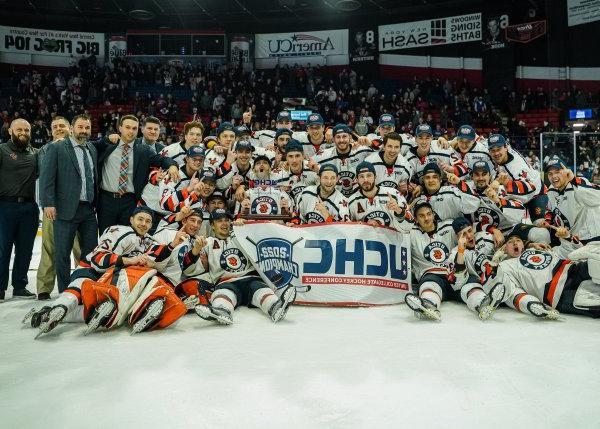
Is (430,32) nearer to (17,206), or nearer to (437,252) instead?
(437,252)

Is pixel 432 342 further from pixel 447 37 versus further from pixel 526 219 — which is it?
pixel 447 37

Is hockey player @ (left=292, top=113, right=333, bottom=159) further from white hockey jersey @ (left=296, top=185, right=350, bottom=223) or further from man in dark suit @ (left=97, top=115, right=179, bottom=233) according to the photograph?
man in dark suit @ (left=97, top=115, right=179, bottom=233)

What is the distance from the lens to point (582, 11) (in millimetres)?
19109

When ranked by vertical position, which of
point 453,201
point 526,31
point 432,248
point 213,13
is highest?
point 213,13

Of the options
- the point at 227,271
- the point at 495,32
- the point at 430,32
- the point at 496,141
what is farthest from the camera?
the point at 430,32

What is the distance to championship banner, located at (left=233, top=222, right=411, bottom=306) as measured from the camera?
14.6 feet

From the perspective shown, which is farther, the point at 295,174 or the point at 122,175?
the point at 295,174

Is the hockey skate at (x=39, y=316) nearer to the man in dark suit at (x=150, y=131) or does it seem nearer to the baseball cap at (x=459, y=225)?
the man in dark suit at (x=150, y=131)

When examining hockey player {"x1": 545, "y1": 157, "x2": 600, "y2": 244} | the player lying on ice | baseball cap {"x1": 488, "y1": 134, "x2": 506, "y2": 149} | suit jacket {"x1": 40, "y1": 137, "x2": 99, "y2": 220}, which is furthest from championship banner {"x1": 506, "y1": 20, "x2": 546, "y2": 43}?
the player lying on ice

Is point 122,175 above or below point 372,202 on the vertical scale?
above

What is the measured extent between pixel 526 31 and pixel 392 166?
1750 centimetres

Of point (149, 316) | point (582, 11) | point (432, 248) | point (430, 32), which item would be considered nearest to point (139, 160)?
point (149, 316)

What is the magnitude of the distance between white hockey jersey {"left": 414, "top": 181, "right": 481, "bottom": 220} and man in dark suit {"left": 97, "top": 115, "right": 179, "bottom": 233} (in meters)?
2.65

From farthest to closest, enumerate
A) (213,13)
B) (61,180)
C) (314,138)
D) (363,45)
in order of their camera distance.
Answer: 1. (213,13)
2. (363,45)
3. (314,138)
4. (61,180)
